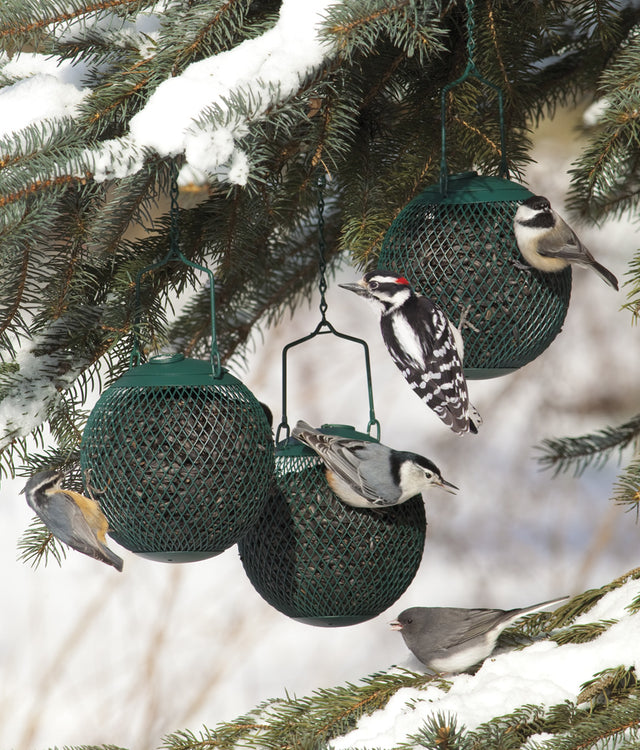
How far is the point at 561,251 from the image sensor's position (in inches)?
114

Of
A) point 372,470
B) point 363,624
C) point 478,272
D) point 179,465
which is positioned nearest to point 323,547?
point 372,470

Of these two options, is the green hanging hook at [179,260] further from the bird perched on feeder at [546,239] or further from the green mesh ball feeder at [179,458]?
the bird perched on feeder at [546,239]

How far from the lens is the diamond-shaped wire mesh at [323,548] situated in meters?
3.14

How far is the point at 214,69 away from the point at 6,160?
519mm

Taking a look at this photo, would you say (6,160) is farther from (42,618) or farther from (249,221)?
(42,618)

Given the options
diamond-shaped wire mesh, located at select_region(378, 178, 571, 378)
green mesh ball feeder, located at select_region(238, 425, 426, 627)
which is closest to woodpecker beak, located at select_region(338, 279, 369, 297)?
diamond-shaped wire mesh, located at select_region(378, 178, 571, 378)

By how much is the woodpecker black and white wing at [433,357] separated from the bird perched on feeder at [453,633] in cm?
80

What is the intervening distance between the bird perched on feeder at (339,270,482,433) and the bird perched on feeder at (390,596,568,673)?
2.66ft

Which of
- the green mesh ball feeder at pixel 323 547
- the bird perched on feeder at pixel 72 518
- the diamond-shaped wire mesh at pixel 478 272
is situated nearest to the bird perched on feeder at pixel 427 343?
the diamond-shaped wire mesh at pixel 478 272

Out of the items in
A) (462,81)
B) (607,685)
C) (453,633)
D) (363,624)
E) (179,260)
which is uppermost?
(462,81)

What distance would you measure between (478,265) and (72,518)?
1344mm

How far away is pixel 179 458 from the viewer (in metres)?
2.84

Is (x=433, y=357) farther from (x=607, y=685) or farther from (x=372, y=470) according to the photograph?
(x=607, y=685)

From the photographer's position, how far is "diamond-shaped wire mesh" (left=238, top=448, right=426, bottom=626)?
10.3 feet
